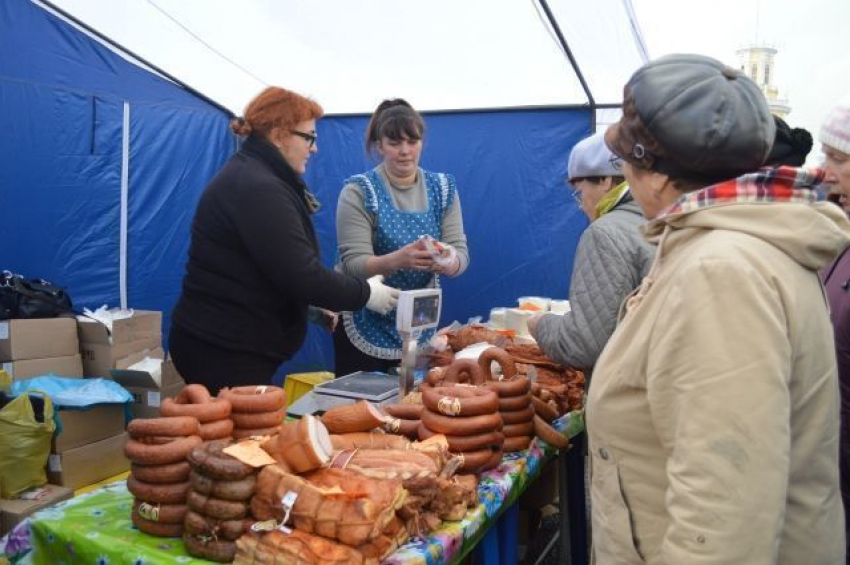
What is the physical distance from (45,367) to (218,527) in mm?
3330

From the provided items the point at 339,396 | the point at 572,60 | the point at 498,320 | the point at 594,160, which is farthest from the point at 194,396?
the point at 572,60

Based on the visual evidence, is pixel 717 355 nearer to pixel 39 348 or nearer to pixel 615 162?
pixel 615 162

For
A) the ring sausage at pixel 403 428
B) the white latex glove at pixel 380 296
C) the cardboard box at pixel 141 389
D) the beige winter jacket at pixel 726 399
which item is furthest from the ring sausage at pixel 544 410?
the cardboard box at pixel 141 389

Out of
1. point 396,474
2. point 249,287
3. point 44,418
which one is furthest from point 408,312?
point 44,418

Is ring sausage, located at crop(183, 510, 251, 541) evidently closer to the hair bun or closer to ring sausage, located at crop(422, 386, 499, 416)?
ring sausage, located at crop(422, 386, 499, 416)

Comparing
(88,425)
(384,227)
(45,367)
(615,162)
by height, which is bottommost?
(88,425)

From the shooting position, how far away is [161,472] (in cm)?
158

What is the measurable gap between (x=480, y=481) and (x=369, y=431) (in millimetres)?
337

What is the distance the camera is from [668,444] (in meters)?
1.17

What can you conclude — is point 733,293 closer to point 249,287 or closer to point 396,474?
point 396,474

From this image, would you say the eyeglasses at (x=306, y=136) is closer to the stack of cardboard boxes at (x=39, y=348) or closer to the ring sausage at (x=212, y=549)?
the ring sausage at (x=212, y=549)

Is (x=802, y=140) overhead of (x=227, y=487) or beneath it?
overhead

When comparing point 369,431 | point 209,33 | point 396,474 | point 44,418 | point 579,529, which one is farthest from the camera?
point 209,33

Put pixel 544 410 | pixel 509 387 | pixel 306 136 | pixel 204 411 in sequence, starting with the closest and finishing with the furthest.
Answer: pixel 204 411
pixel 509 387
pixel 544 410
pixel 306 136
